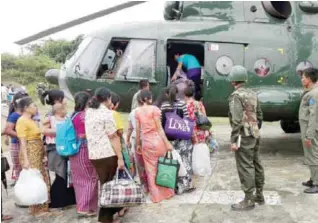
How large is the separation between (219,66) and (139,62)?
143 cm

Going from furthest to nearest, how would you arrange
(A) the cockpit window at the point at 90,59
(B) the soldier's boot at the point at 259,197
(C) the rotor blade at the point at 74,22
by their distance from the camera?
(A) the cockpit window at the point at 90,59 < (B) the soldier's boot at the point at 259,197 < (C) the rotor blade at the point at 74,22

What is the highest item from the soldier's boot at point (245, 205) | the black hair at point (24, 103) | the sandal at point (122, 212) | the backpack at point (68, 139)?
the black hair at point (24, 103)

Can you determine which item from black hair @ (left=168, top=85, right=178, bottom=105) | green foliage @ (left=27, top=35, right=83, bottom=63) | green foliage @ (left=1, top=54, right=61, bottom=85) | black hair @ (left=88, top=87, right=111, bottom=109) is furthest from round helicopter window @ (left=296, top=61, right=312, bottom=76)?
green foliage @ (left=27, top=35, right=83, bottom=63)

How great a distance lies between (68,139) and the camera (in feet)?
14.8

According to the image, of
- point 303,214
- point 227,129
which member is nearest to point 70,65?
point 303,214

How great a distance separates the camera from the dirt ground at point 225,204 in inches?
176

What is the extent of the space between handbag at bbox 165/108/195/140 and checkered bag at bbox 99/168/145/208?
3.85ft

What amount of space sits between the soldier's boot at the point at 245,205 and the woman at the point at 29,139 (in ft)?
7.69

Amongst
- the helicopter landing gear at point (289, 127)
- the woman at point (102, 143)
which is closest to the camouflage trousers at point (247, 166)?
the woman at point (102, 143)

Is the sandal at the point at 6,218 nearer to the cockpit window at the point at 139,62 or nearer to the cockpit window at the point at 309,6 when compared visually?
the cockpit window at the point at 139,62

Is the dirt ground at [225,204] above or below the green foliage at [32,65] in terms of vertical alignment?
below

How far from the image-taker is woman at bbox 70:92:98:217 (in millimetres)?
4535

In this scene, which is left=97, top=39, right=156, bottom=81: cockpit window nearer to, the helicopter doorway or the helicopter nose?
the helicopter doorway

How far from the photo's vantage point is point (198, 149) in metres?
5.84
